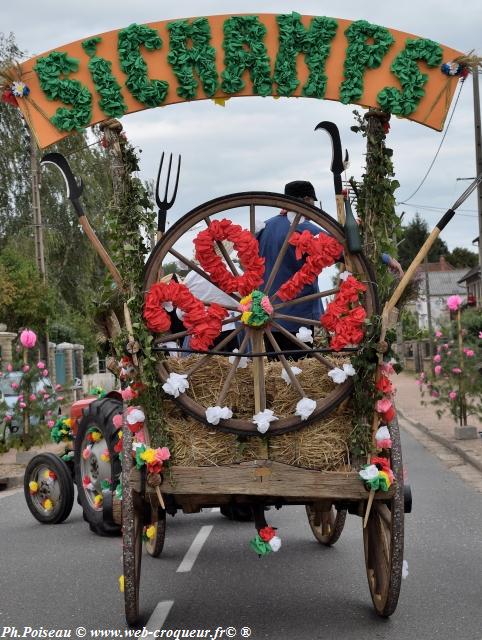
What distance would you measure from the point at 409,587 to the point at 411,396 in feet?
90.7

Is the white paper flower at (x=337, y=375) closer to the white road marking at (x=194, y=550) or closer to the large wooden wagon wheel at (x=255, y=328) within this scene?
the large wooden wagon wheel at (x=255, y=328)

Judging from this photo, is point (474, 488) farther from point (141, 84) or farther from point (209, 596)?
point (141, 84)

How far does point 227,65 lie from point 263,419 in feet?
6.55

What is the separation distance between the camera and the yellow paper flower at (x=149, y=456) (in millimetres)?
5215

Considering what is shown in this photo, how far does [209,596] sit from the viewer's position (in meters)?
6.35

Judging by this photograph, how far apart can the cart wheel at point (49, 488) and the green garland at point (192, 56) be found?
4.76 m

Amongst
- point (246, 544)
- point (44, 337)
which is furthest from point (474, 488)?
point (44, 337)

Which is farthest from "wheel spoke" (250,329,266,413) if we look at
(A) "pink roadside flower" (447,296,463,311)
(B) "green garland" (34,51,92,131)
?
(A) "pink roadside flower" (447,296,463,311)

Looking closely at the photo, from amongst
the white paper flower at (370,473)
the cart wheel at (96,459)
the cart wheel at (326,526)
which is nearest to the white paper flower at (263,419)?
the white paper flower at (370,473)

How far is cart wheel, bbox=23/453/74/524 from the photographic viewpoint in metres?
9.28

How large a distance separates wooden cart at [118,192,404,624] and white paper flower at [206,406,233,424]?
0.15 ft

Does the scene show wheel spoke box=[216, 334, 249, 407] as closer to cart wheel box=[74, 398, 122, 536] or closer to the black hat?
the black hat

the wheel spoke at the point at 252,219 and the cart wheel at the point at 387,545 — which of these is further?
the wheel spoke at the point at 252,219

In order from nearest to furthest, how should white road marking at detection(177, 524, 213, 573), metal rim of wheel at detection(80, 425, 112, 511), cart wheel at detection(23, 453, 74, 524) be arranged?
1. white road marking at detection(177, 524, 213, 573)
2. metal rim of wheel at detection(80, 425, 112, 511)
3. cart wheel at detection(23, 453, 74, 524)
